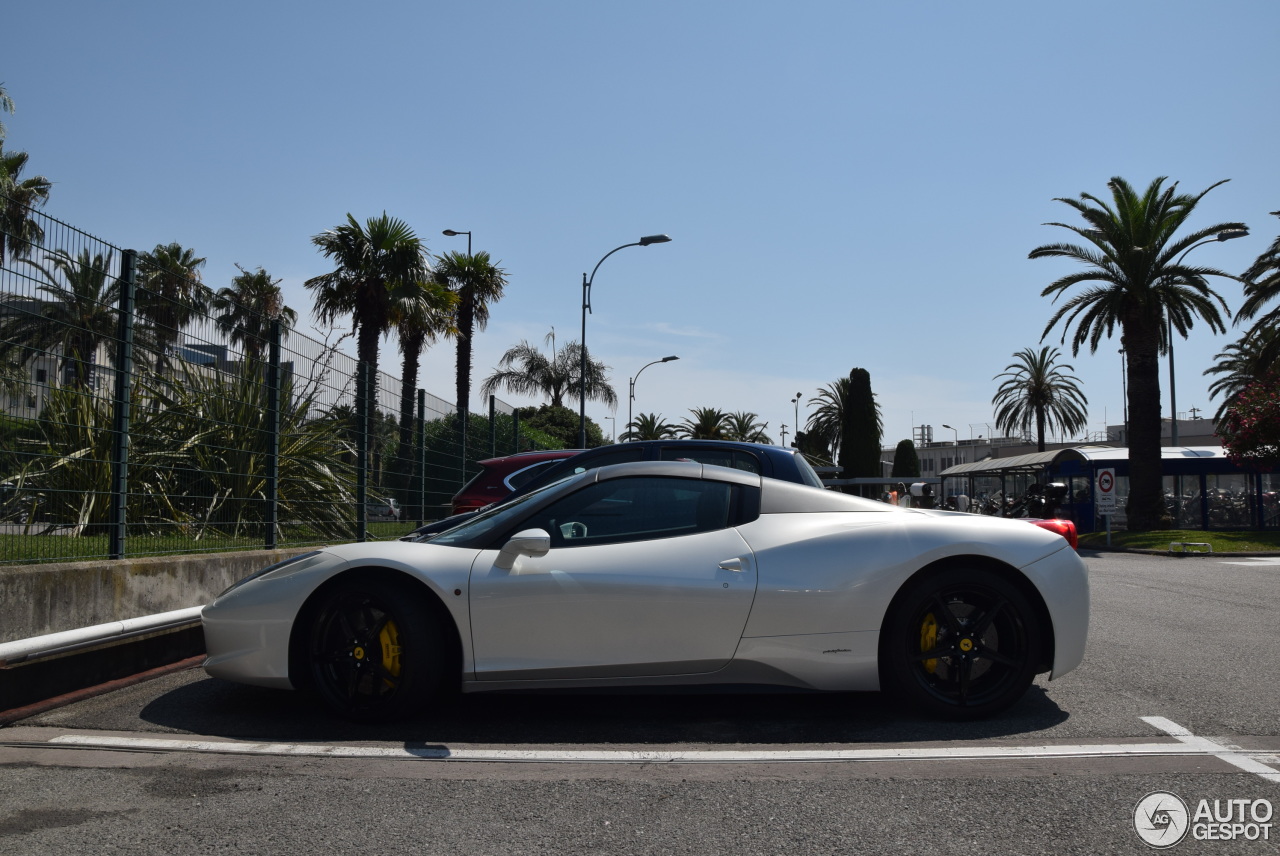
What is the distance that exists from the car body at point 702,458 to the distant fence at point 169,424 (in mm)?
1903

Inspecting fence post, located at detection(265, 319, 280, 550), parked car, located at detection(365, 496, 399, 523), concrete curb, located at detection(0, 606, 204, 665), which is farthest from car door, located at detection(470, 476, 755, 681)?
parked car, located at detection(365, 496, 399, 523)

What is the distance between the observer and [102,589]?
19.5 ft

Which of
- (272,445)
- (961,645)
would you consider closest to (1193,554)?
(272,445)

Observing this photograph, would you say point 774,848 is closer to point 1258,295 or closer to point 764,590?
point 764,590

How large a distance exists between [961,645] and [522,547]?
6.40ft

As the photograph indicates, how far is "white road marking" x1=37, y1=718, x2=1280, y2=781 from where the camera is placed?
3883mm

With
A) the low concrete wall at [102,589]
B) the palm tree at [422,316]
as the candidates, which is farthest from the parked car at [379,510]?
the palm tree at [422,316]

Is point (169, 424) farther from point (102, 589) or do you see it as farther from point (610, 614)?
point (610, 614)

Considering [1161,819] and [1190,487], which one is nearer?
[1161,819]

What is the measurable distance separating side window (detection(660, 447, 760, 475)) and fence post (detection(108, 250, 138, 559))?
354 cm

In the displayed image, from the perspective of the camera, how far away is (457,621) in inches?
176

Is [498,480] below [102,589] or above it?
above

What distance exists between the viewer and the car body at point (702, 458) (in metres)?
6.70
